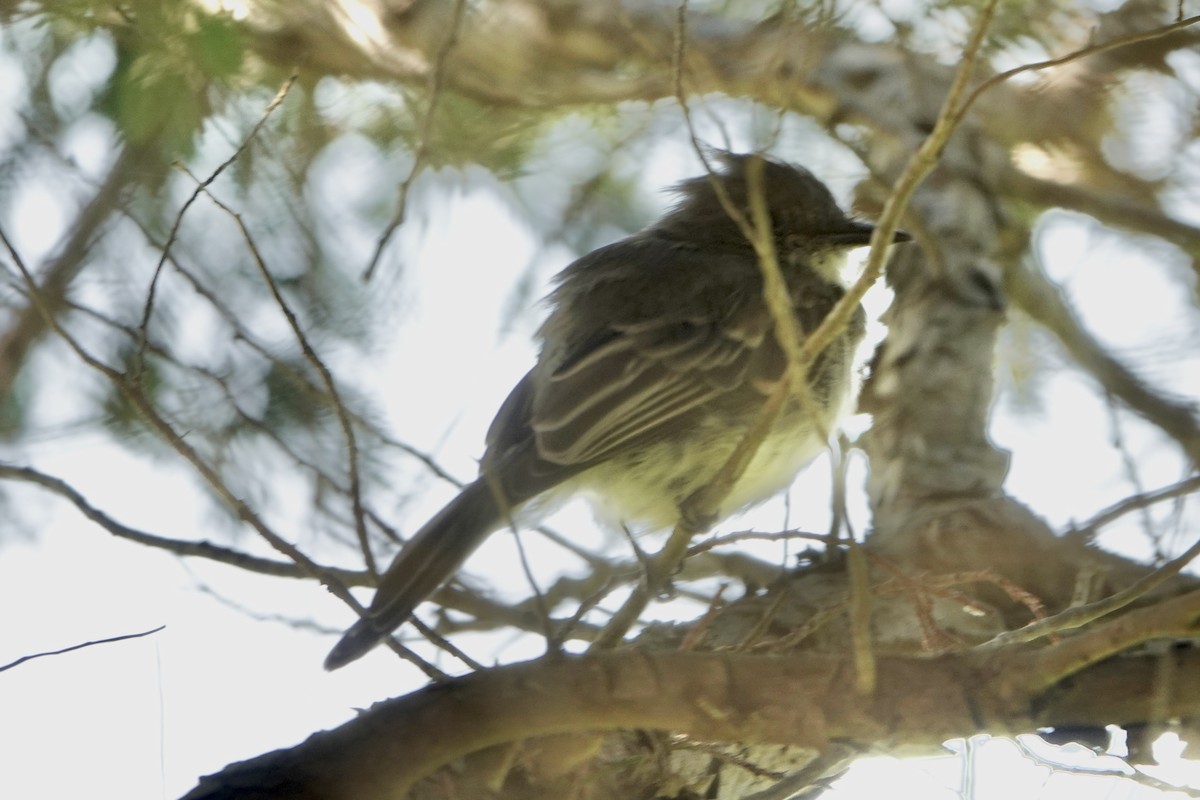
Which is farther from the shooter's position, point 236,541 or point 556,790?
point 236,541

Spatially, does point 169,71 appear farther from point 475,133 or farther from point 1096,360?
point 1096,360

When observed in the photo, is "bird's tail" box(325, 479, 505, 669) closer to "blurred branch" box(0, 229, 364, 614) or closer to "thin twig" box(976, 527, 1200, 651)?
"blurred branch" box(0, 229, 364, 614)

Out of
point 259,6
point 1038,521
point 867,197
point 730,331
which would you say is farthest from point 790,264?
point 259,6

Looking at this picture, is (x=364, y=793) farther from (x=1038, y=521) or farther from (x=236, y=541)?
(x=1038, y=521)

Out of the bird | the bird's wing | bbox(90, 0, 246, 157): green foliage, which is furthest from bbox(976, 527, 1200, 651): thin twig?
bbox(90, 0, 246, 157): green foliage

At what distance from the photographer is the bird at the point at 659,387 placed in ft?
14.1

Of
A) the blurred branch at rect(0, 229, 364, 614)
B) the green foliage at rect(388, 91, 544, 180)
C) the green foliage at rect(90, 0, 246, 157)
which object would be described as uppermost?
the green foliage at rect(388, 91, 544, 180)

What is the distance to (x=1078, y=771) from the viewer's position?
10.3 ft

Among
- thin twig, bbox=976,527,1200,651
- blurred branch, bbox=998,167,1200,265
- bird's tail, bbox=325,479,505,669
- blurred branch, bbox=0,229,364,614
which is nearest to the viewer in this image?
thin twig, bbox=976,527,1200,651

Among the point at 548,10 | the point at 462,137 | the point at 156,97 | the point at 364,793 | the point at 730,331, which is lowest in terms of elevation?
the point at 364,793

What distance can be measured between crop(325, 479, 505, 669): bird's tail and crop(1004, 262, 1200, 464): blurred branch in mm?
2188

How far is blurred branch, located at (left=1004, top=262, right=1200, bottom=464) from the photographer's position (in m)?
4.35

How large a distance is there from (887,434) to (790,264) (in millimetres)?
800

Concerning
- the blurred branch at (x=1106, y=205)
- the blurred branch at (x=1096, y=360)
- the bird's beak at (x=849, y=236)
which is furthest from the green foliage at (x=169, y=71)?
the blurred branch at (x=1106, y=205)
